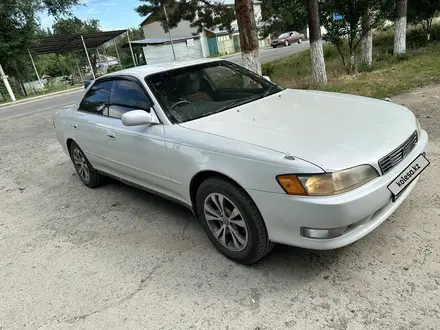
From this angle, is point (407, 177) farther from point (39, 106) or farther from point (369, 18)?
point (39, 106)

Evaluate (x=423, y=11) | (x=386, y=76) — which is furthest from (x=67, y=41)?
(x=386, y=76)

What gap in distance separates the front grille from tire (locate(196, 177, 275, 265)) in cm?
90

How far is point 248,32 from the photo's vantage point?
7777mm

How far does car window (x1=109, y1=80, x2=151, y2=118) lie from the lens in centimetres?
343

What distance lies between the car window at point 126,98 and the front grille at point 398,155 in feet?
6.75

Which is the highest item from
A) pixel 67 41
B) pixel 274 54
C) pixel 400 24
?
pixel 67 41

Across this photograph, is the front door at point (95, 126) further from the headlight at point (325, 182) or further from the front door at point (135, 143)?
the headlight at point (325, 182)

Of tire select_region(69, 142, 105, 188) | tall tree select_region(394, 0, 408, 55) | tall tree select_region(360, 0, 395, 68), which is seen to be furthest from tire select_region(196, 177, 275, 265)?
tall tree select_region(394, 0, 408, 55)

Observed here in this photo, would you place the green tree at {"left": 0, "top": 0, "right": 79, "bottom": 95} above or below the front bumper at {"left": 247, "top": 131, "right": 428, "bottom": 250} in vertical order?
above

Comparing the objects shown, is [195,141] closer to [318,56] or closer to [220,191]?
[220,191]

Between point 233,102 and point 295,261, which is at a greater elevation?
point 233,102

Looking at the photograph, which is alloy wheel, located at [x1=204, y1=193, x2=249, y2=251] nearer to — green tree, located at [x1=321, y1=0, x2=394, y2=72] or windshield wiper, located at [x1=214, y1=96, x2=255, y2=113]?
windshield wiper, located at [x1=214, y1=96, x2=255, y2=113]

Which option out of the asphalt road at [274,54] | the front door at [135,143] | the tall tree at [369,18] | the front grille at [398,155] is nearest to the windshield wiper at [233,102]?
the front door at [135,143]

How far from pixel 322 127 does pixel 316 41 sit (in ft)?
23.4
